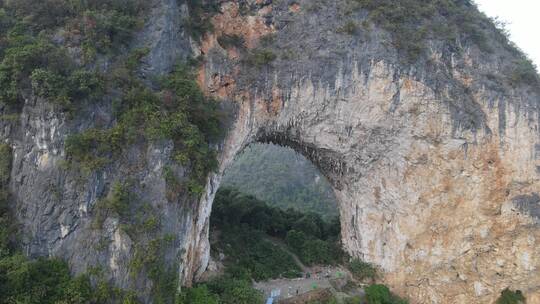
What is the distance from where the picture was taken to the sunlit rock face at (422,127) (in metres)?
16.4

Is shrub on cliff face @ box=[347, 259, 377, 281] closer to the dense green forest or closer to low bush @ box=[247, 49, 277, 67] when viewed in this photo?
low bush @ box=[247, 49, 277, 67]

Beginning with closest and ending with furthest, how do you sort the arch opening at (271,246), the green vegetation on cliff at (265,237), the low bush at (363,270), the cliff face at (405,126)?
1. the cliff face at (405,126)
2. the arch opening at (271,246)
3. the green vegetation on cliff at (265,237)
4. the low bush at (363,270)

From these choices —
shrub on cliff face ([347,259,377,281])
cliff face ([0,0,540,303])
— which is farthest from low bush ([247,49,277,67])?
shrub on cliff face ([347,259,377,281])

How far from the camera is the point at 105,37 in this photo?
42.8 feet

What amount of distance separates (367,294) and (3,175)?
45.1 feet

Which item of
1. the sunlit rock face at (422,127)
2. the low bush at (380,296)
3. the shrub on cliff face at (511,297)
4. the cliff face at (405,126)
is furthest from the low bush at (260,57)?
the shrub on cliff face at (511,297)

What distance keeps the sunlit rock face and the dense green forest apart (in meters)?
15.1

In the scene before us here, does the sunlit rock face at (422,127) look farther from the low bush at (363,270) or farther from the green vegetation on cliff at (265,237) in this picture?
the green vegetation on cliff at (265,237)

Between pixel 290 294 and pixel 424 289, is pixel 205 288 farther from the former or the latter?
pixel 424 289

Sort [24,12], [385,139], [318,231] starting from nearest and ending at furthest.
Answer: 1. [24,12]
2. [385,139]
3. [318,231]

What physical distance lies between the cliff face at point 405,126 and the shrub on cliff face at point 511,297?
0.84ft

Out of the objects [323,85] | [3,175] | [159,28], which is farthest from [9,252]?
[323,85]

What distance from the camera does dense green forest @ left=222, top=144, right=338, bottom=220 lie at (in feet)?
116

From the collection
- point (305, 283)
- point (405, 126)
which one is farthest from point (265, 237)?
point (405, 126)
